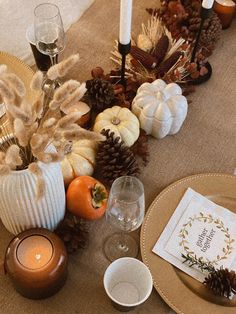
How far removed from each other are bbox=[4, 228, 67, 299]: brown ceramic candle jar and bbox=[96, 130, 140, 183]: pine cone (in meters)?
0.20

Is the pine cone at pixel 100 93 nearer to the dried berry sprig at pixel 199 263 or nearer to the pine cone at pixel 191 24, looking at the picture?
the pine cone at pixel 191 24

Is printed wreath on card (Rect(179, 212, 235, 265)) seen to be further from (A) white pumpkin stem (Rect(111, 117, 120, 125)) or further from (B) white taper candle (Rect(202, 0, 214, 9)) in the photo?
(B) white taper candle (Rect(202, 0, 214, 9))

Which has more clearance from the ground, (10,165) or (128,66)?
(10,165)

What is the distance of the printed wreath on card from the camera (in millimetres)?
949

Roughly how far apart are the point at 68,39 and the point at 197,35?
1.14 feet

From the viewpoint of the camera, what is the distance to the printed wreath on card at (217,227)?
95 centimetres

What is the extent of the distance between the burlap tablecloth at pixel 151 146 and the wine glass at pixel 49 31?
14 centimetres

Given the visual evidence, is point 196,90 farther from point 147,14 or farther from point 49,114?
point 49,114

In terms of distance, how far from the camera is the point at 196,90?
1256mm

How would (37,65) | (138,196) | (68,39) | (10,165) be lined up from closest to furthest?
(10,165), (138,196), (37,65), (68,39)

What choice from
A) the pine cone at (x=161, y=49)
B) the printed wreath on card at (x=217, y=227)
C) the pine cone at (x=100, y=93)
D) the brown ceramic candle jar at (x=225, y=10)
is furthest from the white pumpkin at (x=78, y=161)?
the brown ceramic candle jar at (x=225, y=10)

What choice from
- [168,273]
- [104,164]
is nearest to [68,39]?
[104,164]

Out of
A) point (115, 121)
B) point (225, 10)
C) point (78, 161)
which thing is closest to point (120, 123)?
point (115, 121)

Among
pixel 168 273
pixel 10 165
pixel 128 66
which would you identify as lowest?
pixel 168 273
